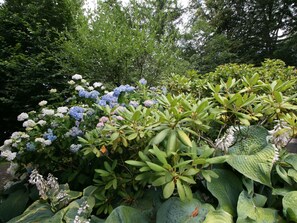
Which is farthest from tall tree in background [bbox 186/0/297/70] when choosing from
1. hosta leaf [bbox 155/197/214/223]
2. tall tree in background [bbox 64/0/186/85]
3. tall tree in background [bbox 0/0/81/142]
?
hosta leaf [bbox 155/197/214/223]

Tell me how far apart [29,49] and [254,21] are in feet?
38.7

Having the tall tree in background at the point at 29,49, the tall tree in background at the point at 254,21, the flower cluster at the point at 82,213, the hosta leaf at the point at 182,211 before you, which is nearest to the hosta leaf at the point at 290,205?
the hosta leaf at the point at 182,211

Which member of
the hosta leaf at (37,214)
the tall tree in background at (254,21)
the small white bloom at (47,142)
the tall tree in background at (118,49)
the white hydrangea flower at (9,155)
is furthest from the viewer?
the tall tree in background at (254,21)

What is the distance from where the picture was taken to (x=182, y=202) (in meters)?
1.27

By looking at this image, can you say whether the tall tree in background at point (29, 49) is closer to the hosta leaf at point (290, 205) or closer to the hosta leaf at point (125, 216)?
the hosta leaf at point (125, 216)

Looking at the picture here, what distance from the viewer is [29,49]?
20.5 ft

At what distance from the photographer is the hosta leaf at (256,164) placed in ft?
4.32

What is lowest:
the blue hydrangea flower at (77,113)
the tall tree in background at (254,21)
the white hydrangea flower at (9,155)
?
the white hydrangea flower at (9,155)

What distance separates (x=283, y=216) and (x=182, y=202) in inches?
19.5

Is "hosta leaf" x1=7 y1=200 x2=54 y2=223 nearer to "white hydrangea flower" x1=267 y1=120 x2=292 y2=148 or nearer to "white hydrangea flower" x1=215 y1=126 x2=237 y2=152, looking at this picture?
"white hydrangea flower" x1=215 y1=126 x2=237 y2=152

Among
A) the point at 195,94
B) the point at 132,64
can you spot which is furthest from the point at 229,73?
the point at 132,64

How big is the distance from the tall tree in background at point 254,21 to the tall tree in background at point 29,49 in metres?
8.72

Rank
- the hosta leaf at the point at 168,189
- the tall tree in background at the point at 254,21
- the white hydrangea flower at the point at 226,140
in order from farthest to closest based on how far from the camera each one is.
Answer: the tall tree in background at the point at 254,21
the white hydrangea flower at the point at 226,140
the hosta leaf at the point at 168,189

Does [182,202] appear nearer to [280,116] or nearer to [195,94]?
[280,116]
